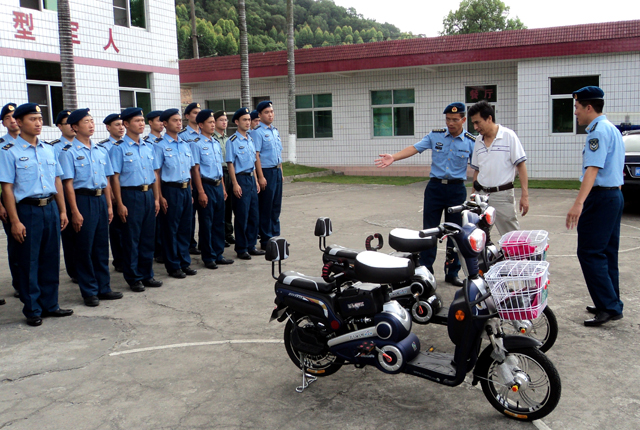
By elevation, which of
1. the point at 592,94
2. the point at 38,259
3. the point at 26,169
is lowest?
the point at 38,259

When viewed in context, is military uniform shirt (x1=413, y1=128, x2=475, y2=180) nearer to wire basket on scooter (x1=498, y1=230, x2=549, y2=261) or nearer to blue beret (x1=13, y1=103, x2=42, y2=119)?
wire basket on scooter (x1=498, y1=230, x2=549, y2=261)

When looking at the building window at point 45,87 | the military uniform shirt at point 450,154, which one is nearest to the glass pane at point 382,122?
the building window at point 45,87

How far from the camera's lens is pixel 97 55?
50.3 ft

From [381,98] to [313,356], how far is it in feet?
53.5

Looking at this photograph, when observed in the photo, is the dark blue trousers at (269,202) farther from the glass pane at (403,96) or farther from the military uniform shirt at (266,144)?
the glass pane at (403,96)

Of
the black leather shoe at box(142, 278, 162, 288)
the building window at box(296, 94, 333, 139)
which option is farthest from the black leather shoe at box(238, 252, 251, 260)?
the building window at box(296, 94, 333, 139)

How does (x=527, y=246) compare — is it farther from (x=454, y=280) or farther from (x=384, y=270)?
(x=454, y=280)

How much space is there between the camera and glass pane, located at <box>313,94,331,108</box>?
20.3m

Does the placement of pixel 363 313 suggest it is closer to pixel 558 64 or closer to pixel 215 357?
pixel 215 357

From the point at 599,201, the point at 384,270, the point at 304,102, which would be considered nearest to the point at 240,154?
the point at 599,201

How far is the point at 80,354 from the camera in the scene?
4688mm

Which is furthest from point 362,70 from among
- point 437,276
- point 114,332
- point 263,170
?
point 114,332

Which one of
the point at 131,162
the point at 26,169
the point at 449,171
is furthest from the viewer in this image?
the point at 131,162

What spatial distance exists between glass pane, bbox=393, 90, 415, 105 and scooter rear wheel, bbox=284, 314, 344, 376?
15.6 m
